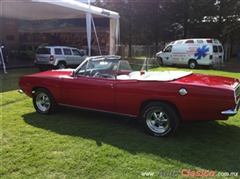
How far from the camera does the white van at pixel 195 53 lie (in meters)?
16.3

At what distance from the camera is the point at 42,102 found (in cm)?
546

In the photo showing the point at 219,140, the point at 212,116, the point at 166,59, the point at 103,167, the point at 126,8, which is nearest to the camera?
the point at 103,167

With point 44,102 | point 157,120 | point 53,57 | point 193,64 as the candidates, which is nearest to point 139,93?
point 157,120

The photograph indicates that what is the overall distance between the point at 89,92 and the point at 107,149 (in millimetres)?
1427

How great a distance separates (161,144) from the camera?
3838 mm

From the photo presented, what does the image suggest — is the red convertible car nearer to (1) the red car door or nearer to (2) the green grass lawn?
(1) the red car door

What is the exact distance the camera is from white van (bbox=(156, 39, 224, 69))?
16.3 m

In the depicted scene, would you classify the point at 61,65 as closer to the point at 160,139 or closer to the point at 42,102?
the point at 42,102

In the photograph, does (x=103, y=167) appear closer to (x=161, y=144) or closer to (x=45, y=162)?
(x=45, y=162)

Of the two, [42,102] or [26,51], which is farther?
[26,51]

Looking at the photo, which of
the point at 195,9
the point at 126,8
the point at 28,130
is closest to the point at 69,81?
the point at 28,130

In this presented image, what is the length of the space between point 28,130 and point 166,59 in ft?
53.0

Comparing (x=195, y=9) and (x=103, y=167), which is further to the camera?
(x=195, y=9)

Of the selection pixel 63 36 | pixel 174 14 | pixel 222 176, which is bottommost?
pixel 222 176
